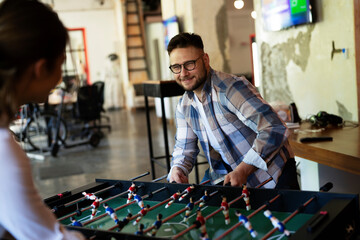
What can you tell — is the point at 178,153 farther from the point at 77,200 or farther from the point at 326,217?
the point at 326,217

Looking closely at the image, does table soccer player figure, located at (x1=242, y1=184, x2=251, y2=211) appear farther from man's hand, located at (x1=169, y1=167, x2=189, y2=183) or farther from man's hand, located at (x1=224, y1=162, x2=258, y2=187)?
man's hand, located at (x1=169, y1=167, x2=189, y2=183)

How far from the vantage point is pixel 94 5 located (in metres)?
13.6

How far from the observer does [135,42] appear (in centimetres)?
1186

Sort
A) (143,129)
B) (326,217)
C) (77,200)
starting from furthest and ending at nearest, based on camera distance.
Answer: (143,129) < (77,200) < (326,217)

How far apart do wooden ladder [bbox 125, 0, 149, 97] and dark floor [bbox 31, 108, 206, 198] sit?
344 centimetres

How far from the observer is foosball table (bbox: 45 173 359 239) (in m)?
1.29

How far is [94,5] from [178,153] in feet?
39.7

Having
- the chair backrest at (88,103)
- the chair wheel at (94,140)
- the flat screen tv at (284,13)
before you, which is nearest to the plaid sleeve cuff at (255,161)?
the flat screen tv at (284,13)

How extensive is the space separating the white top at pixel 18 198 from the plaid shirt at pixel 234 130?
1163 millimetres

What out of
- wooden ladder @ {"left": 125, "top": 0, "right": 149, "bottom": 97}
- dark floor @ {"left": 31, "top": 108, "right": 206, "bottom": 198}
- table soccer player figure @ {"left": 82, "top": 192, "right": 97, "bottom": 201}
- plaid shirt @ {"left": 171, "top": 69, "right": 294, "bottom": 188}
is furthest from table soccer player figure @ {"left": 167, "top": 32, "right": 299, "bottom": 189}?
wooden ladder @ {"left": 125, "top": 0, "right": 149, "bottom": 97}

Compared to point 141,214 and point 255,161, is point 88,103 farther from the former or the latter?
point 141,214

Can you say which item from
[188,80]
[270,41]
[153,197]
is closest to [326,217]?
[153,197]

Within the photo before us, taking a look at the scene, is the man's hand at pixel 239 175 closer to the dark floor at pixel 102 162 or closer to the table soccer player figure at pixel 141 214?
the table soccer player figure at pixel 141 214

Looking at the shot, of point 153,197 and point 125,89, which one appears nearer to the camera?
point 153,197
